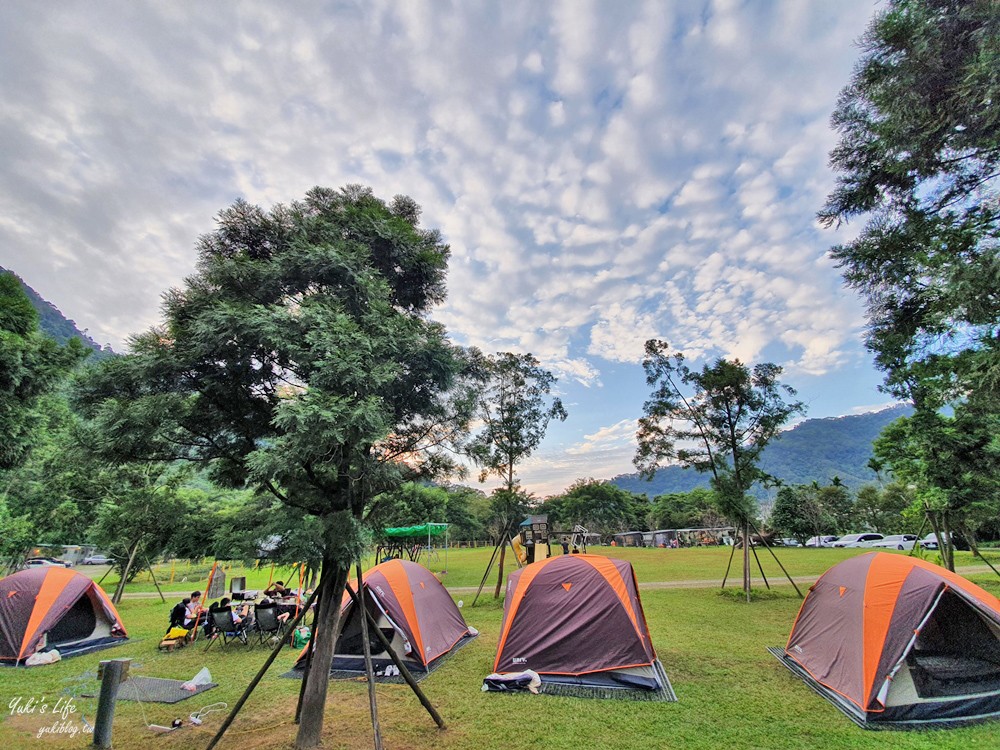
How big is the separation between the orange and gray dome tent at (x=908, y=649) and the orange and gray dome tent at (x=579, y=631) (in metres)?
2.39

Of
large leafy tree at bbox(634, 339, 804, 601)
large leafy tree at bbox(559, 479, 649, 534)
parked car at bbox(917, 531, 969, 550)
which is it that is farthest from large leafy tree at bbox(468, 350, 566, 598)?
large leafy tree at bbox(559, 479, 649, 534)

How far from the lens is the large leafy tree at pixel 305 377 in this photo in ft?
15.5

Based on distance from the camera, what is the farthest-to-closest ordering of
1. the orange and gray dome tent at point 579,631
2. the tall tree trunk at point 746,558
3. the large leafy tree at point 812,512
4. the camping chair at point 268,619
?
the large leafy tree at point 812,512
the tall tree trunk at point 746,558
the camping chair at point 268,619
the orange and gray dome tent at point 579,631

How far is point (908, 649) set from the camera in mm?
5289

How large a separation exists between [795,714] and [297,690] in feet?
24.3

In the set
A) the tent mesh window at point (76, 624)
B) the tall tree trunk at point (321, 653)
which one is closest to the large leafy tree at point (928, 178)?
the tall tree trunk at point (321, 653)

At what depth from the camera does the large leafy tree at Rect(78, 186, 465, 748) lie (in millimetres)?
4727

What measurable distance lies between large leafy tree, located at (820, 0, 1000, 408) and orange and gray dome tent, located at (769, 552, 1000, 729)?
2.92 m

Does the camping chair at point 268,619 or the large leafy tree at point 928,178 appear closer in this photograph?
the large leafy tree at point 928,178

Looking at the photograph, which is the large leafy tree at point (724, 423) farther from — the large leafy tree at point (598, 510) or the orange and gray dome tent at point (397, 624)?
the large leafy tree at point (598, 510)

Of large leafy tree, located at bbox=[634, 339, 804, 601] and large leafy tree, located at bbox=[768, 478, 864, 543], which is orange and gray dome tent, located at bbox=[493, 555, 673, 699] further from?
large leafy tree, located at bbox=[768, 478, 864, 543]

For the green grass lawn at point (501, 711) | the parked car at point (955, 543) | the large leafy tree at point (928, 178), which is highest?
the large leafy tree at point (928, 178)

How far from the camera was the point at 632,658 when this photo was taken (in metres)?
6.75

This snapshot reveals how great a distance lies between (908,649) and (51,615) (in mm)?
15181
